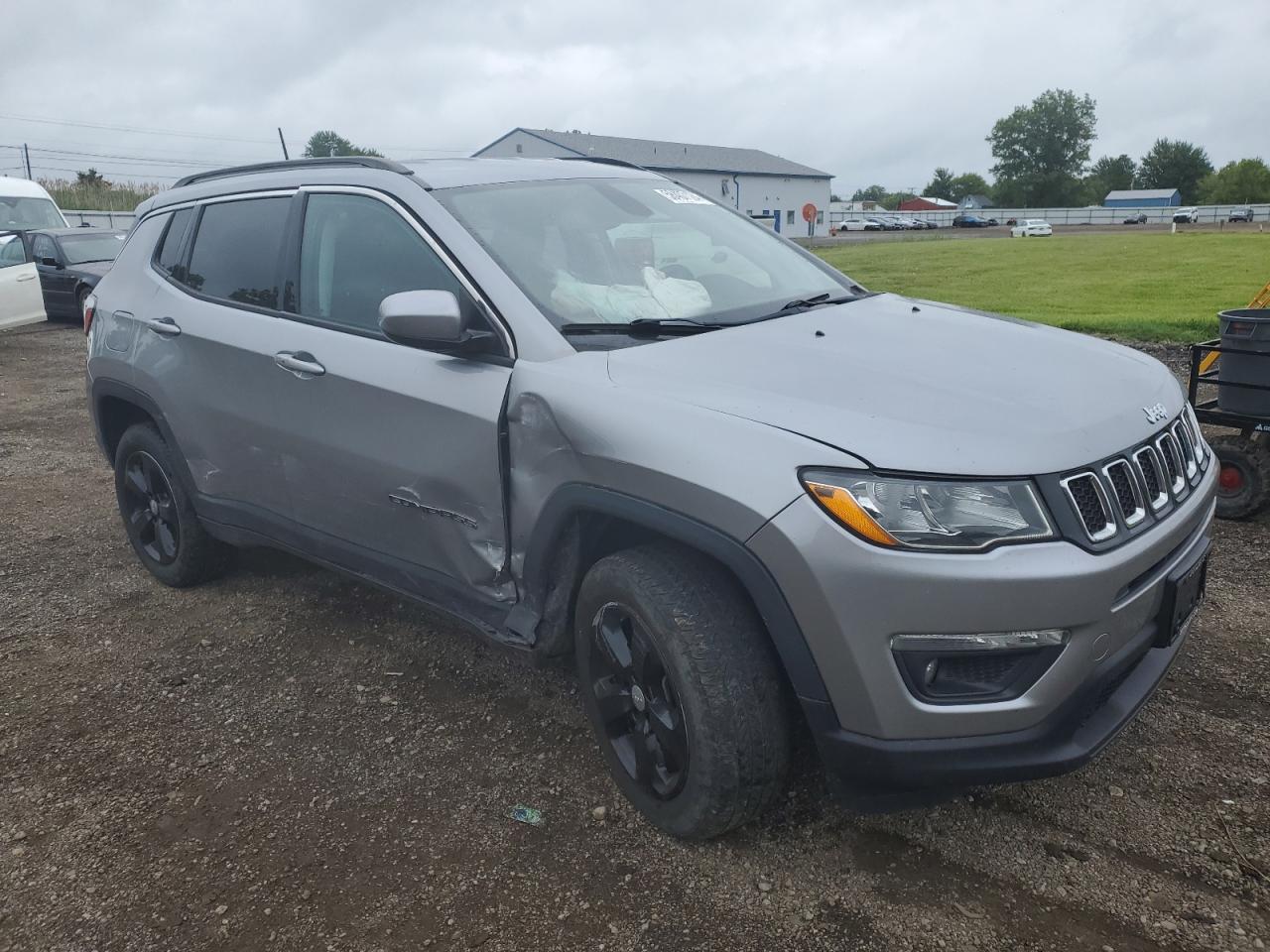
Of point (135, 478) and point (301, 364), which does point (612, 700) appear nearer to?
point (301, 364)

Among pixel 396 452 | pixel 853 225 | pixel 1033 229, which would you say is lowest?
pixel 396 452

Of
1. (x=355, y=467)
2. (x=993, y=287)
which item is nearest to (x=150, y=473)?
(x=355, y=467)

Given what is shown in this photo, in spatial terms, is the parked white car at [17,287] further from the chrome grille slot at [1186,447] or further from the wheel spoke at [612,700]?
the chrome grille slot at [1186,447]

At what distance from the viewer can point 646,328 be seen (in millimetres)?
3008

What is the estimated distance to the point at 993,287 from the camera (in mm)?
18562

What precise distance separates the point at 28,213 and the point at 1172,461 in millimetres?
18562

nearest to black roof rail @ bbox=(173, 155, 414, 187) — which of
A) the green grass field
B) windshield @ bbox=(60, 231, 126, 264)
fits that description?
the green grass field

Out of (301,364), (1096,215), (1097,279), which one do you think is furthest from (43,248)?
(1096,215)

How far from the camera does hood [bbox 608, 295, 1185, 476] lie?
7.63ft

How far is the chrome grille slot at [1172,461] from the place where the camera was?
8.89 ft

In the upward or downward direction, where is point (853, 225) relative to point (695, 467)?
upward

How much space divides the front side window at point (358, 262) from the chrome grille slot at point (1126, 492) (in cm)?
187

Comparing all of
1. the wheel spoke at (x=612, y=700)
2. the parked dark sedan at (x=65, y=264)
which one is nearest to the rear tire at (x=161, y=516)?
the wheel spoke at (x=612, y=700)

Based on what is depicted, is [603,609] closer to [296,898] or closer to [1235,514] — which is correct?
[296,898]
